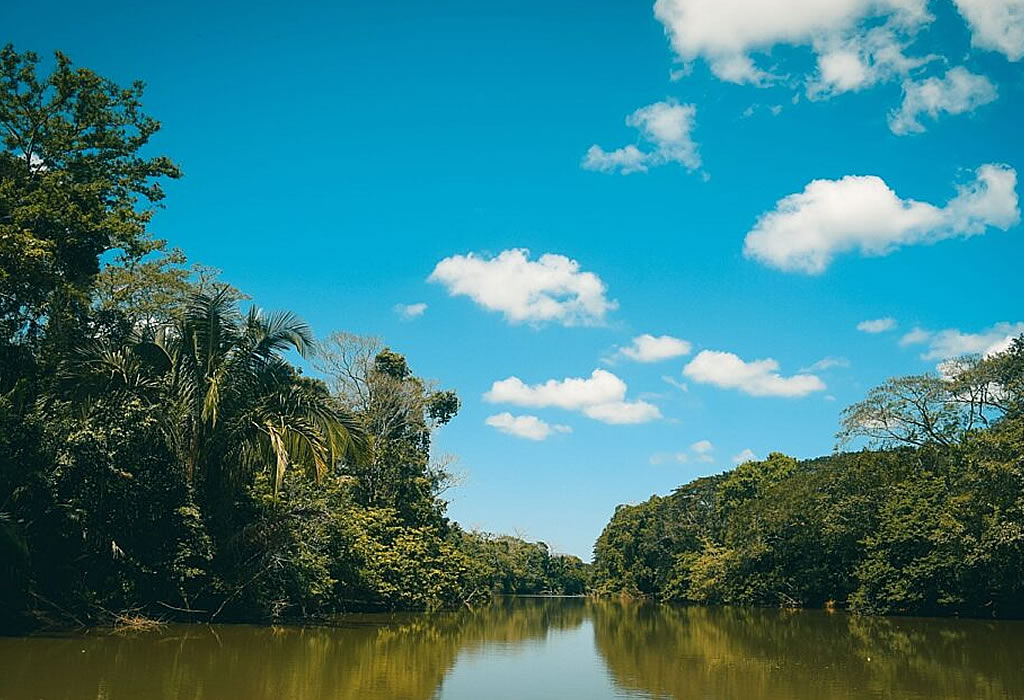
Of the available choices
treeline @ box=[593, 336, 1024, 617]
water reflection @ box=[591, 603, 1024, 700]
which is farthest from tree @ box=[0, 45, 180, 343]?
treeline @ box=[593, 336, 1024, 617]

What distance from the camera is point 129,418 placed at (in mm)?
15477

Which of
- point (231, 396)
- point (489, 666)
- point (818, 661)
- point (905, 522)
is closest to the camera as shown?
point (489, 666)

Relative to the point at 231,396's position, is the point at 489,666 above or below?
below

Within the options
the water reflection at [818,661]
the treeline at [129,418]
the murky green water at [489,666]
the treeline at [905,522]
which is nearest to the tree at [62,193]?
the treeline at [129,418]

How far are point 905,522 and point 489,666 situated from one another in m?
23.3

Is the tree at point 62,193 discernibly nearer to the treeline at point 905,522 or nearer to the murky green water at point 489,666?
the murky green water at point 489,666

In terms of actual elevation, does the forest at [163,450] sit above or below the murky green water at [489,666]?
above

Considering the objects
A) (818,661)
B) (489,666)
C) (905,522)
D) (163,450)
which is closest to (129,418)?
(163,450)

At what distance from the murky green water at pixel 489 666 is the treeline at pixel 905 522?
5.66 meters

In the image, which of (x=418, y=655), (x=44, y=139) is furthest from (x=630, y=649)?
(x=44, y=139)

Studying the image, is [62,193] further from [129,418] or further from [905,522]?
[905,522]

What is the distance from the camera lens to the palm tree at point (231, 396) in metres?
17.5

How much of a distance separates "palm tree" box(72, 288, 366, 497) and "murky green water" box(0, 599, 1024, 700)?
3547mm

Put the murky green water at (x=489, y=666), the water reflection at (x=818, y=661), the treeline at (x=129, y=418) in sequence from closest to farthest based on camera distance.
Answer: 1. the murky green water at (x=489, y=666)
2. the water reflection at (x=818, y=661)
3. the treeline at (x=129, y=418)
